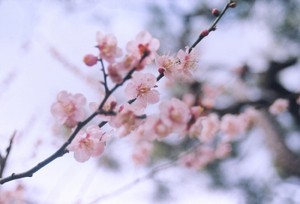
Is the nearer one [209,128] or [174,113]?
[174,113]

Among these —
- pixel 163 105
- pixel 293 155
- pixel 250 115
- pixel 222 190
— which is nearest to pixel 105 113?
pixel 163 105

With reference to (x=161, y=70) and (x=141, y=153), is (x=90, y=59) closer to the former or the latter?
(x=161, y=70)

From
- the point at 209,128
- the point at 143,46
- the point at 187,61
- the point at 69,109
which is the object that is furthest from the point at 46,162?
the point at 209,128

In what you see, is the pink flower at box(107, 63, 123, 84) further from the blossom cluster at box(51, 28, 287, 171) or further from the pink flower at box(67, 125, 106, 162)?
the pink flower at box(67, 125, 106, 162)

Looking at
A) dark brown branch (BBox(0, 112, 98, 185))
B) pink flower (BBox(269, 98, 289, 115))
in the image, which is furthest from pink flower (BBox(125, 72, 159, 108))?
pink flower (BBox(269, 98, 289, 115))

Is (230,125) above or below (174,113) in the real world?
above

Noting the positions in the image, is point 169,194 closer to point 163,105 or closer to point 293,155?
point 293,155

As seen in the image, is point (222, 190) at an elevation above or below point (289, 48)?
below
